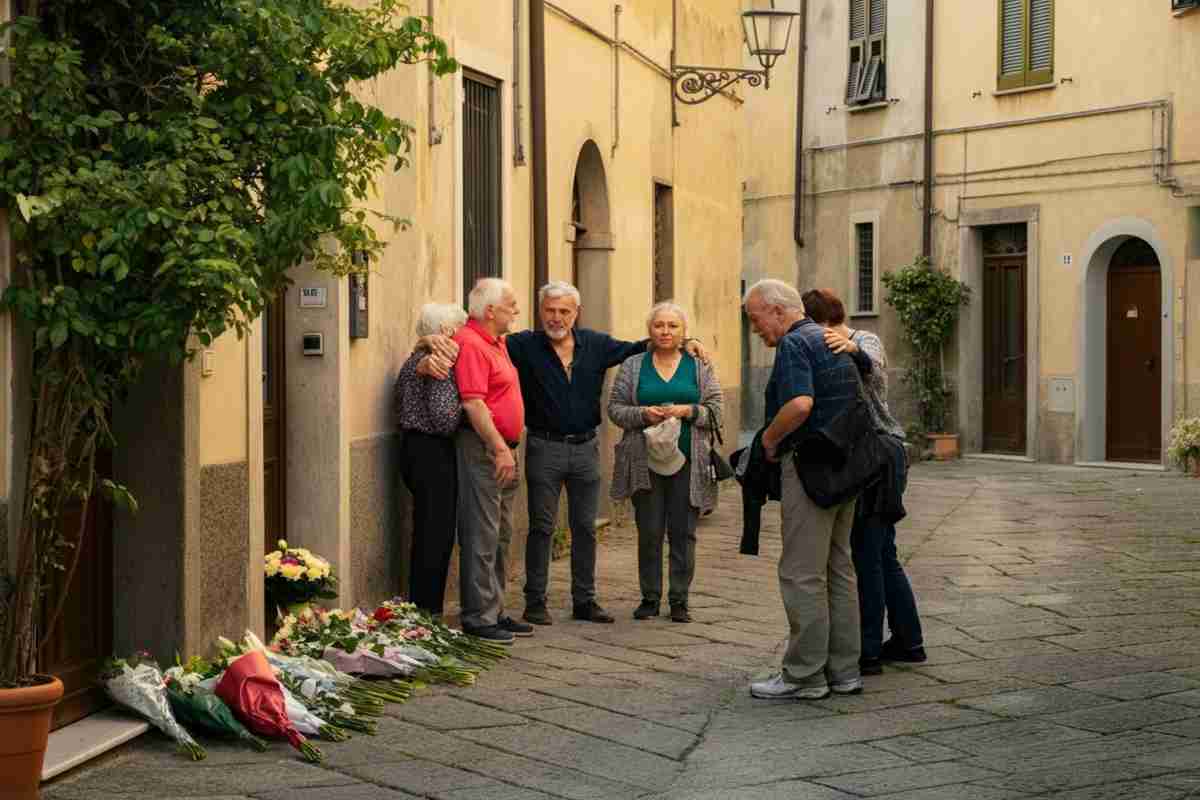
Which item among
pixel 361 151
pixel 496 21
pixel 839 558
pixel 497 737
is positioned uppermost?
pixel 496 21

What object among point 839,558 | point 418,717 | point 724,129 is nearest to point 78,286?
point 418,717

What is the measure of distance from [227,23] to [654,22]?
9.51 meters

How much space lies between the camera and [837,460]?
764cm

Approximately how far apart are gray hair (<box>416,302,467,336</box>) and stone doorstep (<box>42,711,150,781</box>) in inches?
121

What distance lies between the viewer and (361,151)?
6566 millimetres

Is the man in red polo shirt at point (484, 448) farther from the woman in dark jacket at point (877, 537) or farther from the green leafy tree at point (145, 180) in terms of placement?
the green leafy tree at point (145, 180)

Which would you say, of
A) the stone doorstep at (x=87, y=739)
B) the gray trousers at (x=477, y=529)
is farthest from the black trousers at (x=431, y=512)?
the stone doorstep at (x=87, y=739)

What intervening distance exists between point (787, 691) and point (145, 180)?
11.3 feet

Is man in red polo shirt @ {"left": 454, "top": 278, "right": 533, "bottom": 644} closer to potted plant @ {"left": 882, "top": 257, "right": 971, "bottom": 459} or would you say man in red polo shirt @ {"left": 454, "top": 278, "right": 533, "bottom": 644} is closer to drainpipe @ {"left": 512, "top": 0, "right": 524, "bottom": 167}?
drainpipe @ {"left": 512, "top": 0, "right": 524, "bottom": 167}

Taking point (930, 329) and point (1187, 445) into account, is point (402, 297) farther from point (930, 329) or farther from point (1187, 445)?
point (930, 329)

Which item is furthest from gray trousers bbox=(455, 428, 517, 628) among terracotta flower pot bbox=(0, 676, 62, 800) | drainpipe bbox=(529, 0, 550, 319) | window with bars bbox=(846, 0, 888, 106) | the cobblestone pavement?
window with bars bbox=(846, 0, 888, 106)

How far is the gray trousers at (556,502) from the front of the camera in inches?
380

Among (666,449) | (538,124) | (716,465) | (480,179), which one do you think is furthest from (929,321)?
(666,449)

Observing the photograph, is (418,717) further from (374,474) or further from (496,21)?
(496,21)
